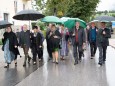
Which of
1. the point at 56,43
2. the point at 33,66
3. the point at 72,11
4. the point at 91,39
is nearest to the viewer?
the point at 33,66

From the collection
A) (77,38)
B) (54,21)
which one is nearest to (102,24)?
(77,38)

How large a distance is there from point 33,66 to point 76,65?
180cm

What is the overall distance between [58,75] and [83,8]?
1742 inches

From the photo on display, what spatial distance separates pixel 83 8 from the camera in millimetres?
56250

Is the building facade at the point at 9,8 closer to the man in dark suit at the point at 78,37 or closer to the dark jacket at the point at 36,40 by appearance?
the dark jacket at the point at 36,40

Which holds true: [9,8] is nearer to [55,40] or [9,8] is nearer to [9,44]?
[55,40]

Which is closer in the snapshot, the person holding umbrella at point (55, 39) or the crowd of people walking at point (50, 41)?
the crowd of people walking at point (50, 41)

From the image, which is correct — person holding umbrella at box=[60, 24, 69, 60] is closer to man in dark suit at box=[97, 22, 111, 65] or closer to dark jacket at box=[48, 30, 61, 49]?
dark jacket at box=[48, 30, 61, 49]

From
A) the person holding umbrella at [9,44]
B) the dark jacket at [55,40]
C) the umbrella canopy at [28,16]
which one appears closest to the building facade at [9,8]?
the umbrella canopy at [28,16]

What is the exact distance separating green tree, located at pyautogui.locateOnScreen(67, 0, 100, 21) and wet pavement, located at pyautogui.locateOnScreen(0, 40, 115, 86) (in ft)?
133

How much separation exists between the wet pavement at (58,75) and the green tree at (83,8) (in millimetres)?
40670

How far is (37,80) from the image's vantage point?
1152 centimetres

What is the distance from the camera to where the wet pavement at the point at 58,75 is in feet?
36.0

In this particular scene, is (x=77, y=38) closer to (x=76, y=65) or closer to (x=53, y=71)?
(x=76, y=65)
